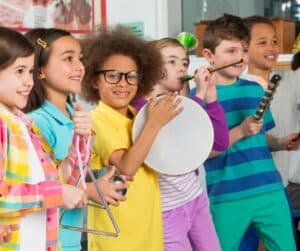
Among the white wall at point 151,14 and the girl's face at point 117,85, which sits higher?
the white wall at point 151,14

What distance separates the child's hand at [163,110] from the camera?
1.51m

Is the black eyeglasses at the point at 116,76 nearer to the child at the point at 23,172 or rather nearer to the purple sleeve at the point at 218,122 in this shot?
the purple sleeve at the point at 218,122

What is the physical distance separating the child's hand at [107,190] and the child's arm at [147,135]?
87 mm

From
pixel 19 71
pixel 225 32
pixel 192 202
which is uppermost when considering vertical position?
pixel 225 32

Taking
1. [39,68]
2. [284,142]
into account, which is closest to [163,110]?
[39,68]

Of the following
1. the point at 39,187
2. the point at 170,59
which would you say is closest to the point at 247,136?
the point at 170,59

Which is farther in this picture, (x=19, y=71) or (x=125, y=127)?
(x=125, y=127)

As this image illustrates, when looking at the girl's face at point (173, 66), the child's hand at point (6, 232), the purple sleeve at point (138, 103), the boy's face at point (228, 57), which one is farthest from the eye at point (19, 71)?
the boy's face at point (228, 57)

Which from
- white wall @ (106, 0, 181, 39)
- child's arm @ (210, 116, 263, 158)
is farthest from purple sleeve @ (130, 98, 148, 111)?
white wall @ (106, 0, 181, 39)

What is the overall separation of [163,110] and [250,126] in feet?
1.15

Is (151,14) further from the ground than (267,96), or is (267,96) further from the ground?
(151,14)

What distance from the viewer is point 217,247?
1739mm

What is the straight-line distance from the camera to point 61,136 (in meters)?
1.38

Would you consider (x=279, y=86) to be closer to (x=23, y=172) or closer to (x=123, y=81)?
(x=123, y=81)
